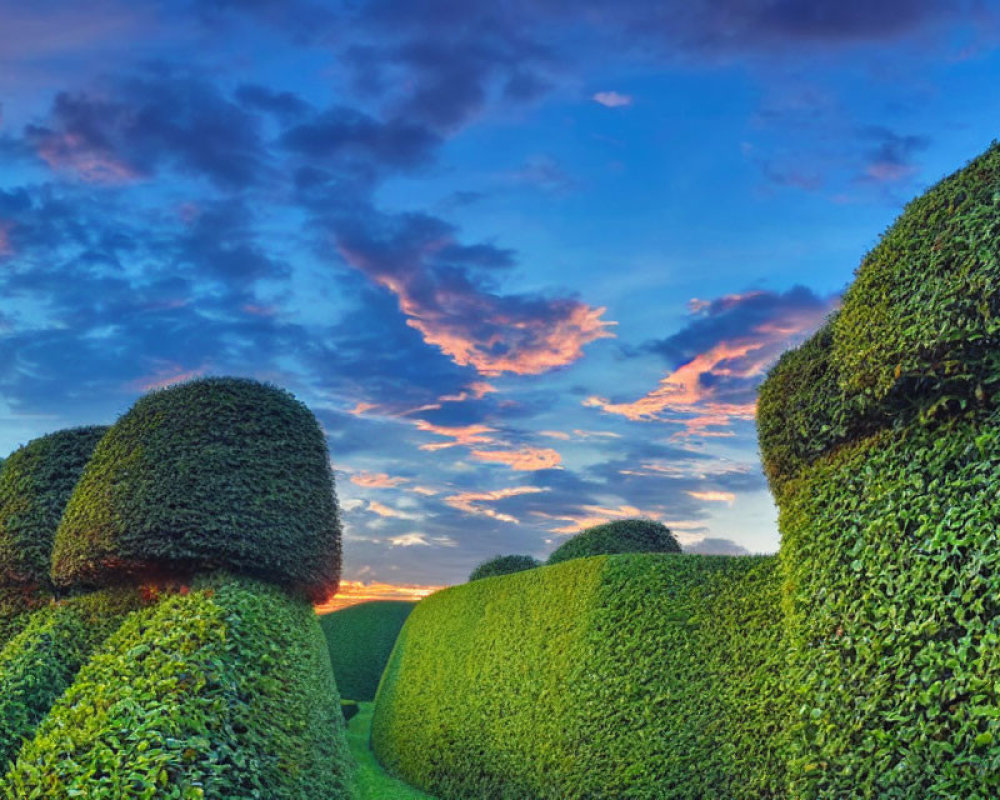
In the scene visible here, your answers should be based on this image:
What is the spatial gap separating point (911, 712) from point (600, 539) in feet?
31.1

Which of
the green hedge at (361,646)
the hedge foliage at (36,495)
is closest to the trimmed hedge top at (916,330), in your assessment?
the hedge foliage at (36,495)

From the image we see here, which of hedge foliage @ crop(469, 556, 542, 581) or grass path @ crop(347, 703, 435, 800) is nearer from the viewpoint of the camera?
grass path @ crop(347, 703, 435, 800)

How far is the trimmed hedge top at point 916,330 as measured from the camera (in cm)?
489

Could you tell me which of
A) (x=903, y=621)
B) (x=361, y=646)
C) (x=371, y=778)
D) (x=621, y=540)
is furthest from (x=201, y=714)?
(x=361, y=646)

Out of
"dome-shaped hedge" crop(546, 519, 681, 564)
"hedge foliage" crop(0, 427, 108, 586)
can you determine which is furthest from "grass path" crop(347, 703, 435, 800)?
"hedge foliage" crop(0, 427, 108, 586)

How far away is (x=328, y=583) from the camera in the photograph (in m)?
8.55

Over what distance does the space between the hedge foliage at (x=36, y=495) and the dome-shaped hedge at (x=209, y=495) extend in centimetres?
150

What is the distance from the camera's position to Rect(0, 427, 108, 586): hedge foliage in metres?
10.2

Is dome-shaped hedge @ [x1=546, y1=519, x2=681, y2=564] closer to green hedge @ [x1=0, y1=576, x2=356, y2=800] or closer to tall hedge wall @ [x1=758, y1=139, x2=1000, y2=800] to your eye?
green hedge @ [x1=0, y1=576, x2=356, y2=800]

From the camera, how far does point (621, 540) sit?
14008 mm

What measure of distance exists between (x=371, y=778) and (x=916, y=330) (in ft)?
38.2

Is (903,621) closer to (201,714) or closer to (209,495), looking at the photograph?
(201,714)

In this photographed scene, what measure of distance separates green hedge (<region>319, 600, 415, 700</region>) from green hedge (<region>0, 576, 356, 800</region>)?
14.3m

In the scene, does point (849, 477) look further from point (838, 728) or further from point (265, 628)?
point (265, 628)
